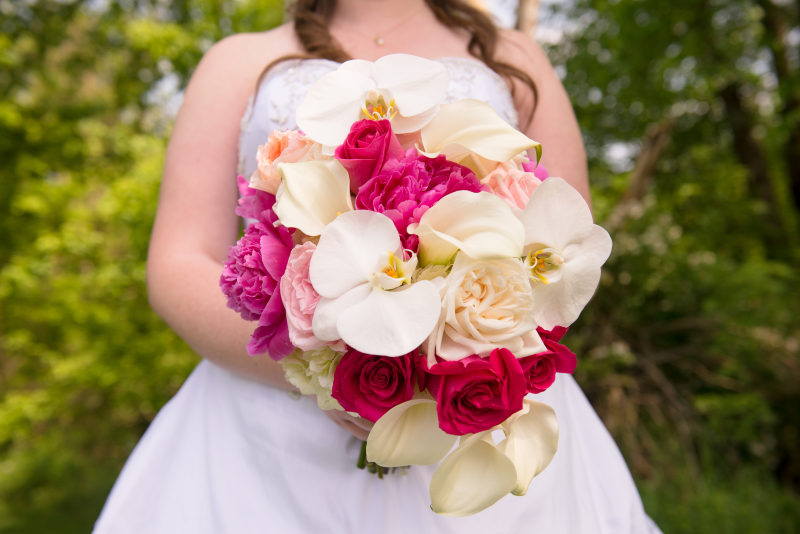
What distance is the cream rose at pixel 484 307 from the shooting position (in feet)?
2.55

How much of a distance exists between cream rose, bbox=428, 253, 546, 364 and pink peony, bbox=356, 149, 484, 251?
0.09 m

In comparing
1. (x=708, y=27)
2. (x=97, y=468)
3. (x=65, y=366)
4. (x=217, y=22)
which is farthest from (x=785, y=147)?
(x=97, y=468)

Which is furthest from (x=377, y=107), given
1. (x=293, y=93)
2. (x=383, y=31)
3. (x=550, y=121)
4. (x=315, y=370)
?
(x=383, y=31)

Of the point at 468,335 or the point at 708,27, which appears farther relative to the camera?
the point at 708,27

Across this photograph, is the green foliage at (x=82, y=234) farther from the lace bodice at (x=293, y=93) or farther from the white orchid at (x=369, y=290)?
the white orchid at (x=369, y=290)

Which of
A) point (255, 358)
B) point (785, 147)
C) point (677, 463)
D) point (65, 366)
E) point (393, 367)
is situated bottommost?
point (65, 366)

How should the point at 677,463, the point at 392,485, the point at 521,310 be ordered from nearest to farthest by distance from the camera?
the point at 521,310
the point at 392,485
the point at 677,463

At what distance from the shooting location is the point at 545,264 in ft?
2.76

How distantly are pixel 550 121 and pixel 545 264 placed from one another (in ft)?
2.78

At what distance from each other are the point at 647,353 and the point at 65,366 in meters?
5.26

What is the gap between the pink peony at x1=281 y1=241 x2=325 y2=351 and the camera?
81cm

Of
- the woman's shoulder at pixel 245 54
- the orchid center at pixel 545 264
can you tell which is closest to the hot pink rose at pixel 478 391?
the orchid center at pixel 545 264

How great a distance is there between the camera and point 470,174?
0.86 m

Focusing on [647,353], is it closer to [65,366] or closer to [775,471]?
[775,471]
